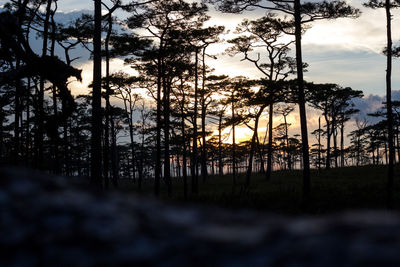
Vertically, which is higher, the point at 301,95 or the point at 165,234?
the point at 301,95

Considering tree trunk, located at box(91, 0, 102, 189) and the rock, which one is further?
tree trunk, located at box(91, 0, 102, 189)

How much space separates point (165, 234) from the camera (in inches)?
36.8

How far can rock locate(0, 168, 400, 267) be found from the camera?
2.57ft

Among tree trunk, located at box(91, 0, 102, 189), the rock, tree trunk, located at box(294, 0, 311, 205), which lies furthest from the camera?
tree trunk, located at box(294, 0, 311, 205)

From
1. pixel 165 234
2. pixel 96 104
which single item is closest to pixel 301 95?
pixel 96 104

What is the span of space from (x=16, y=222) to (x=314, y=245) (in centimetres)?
93

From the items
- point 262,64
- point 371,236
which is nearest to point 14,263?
point 371,236

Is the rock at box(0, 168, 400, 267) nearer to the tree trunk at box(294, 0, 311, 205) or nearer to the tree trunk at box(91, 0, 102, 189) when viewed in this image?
the tree trunk at box(91, 0, 102, 189)

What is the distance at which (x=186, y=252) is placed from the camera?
0.87 m

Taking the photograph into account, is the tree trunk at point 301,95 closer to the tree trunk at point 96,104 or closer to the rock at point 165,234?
the tree trunk at point 96,104

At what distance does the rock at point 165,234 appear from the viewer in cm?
78

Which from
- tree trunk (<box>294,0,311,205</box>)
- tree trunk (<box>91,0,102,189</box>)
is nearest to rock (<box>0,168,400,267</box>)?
tree trunk (<box>91,0,102,189</box>)

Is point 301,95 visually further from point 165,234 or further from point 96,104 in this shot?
point 165,234

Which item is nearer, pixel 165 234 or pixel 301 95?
pixel 165 234
